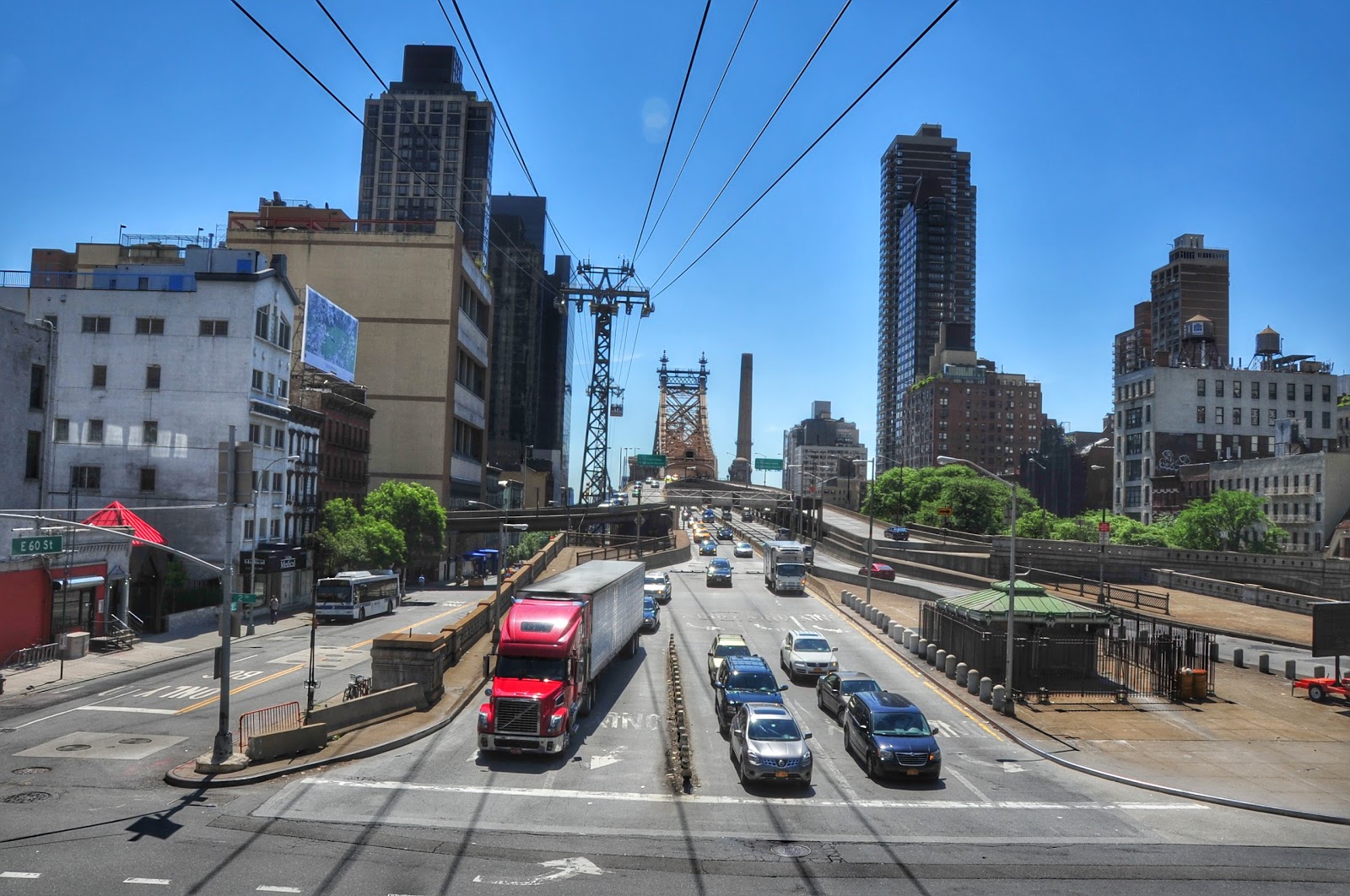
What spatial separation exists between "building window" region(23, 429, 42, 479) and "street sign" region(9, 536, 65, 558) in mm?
5043

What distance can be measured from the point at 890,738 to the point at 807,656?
41.6 ft

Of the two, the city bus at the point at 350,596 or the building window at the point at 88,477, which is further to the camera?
the building window at the point at 88,477

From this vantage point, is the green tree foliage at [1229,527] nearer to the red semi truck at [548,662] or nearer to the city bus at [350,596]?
the city bus at [350,596]

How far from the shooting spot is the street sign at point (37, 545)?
35.2 metres

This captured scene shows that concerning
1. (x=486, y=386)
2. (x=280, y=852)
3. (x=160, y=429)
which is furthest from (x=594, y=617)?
Result: (x=486, y=386)

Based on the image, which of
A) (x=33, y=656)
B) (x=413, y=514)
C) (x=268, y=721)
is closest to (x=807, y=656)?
(x=268, y=721)

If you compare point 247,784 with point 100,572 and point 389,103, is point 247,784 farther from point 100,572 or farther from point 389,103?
point 389,103

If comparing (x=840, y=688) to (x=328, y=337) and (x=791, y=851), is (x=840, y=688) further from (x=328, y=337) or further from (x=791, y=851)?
(x=328, y=337)

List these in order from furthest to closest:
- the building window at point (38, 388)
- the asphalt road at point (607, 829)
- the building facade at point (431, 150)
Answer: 1. the building facade at point (431, 150)
2. the building window at point (38, 388)
3. the asphalt road at point (607, 829)

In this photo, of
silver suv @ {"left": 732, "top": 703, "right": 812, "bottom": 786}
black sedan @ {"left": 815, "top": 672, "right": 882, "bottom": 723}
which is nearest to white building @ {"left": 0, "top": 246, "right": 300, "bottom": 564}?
black sedan @ {"left": 815, "top": 672, "right": 882, "bottom": 723}

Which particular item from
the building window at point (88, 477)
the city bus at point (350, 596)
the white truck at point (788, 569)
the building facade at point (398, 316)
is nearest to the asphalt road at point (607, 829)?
the city bus at point (350, 596)

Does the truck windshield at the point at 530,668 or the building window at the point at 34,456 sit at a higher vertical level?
the building window at the point at 34,456

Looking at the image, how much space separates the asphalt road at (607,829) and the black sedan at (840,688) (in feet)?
6.13

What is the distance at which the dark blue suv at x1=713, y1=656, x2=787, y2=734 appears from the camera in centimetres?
2611
